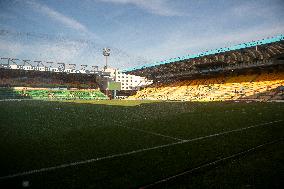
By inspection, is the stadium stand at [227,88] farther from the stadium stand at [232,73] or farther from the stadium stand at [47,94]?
the stadium stand at [47,94]

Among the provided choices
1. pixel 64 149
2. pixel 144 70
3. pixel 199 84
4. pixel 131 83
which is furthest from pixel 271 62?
pixel 131 83

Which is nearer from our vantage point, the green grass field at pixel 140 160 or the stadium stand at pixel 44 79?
the green grass field at pixel 140 160

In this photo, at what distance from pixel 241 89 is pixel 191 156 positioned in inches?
1434

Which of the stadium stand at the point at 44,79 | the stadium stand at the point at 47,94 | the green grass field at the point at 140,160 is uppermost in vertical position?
the stadium stand at the point at 44,79

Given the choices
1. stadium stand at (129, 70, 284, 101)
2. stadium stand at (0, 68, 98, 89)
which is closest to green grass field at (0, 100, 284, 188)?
stadium stand at (129, 70, 284, 101)

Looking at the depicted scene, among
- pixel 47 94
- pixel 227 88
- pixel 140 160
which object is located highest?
pixel 227 88

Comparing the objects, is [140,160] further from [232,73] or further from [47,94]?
[47,94]

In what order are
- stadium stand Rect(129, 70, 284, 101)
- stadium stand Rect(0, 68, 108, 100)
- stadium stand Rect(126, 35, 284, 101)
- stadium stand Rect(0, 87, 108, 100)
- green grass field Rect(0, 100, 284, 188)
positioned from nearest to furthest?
green grass field Rect(0, 100, 284, 188) < stadium stand Rect(126, 35, 284, 101) < stadium stand Rect(129, 70, 284, 101) < stadium stand Rect(0, 87, 108, 100) < stadium stand Rect(0, 68, 108, 100)

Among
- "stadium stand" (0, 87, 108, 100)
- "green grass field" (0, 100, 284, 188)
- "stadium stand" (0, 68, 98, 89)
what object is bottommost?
"green grass field" (0, 100, 284, 188)

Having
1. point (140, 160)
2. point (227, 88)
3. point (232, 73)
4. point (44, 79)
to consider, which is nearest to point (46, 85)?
point (44, 79)

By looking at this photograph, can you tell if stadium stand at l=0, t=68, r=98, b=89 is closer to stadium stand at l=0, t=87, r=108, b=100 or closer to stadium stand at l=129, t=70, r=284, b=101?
stadium stand at l=0, t=87, r=108, b=100

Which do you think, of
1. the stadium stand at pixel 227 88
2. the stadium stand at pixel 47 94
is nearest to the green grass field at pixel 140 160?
the stadium stand at pixel 227 88

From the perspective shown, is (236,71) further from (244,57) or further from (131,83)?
(131,83)

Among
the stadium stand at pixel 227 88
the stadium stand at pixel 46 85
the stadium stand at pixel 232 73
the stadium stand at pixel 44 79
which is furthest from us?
the stadium stand at pixel 44 79
